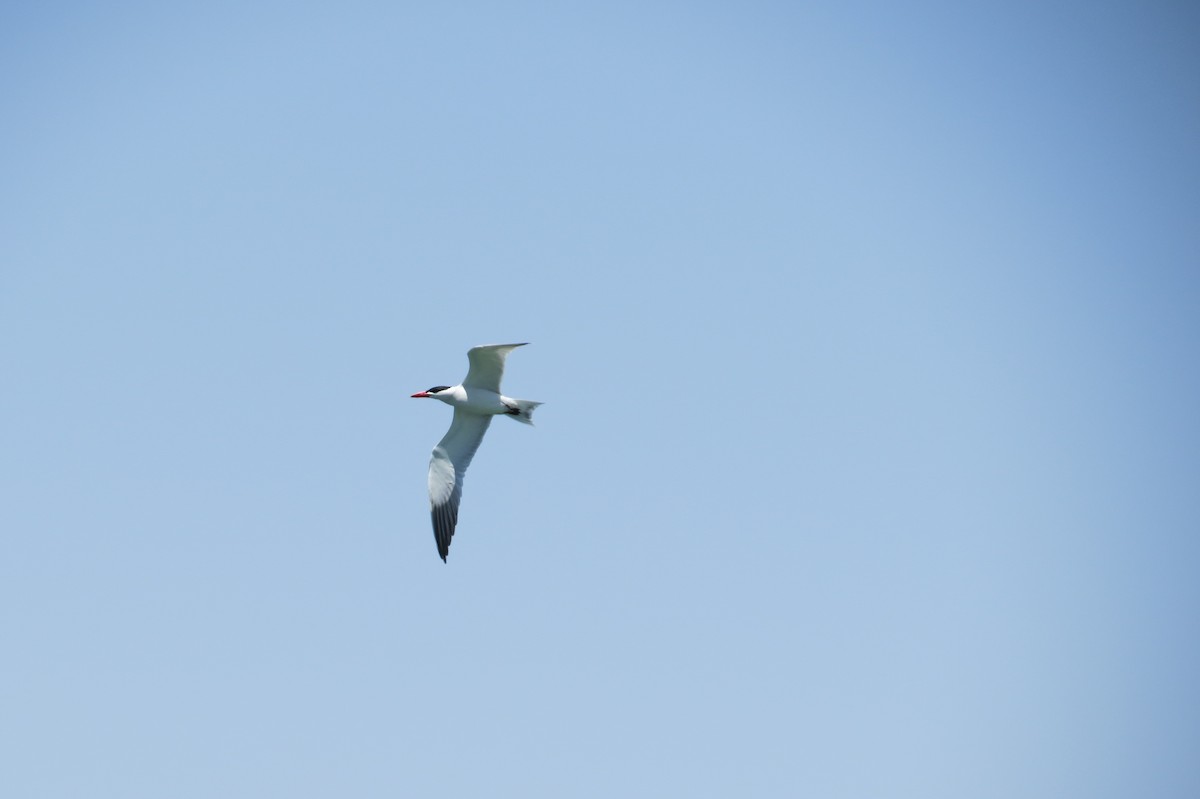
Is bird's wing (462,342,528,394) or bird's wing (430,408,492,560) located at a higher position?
bird's wing (462,342,528,394)

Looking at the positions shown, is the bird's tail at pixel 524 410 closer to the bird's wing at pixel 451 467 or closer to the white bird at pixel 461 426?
the white bird at pixel 461 426

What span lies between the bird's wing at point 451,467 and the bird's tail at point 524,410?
3.07 feet

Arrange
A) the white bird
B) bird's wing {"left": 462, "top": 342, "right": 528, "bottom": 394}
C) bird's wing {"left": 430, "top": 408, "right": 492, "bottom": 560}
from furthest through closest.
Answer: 1. bird's wing {"left": 430, "top": 408, "right": 492, "bottom": 560}
2. the white bird
3. bird's wing {"left": 462, "top": 342, "right": 528, "bottom": 394}

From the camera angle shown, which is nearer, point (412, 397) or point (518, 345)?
point (518, 345)

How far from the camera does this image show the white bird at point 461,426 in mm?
21156

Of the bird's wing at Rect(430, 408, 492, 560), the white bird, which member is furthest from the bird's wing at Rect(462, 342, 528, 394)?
the bird's wing at Rect(430, 408, 492, 560)

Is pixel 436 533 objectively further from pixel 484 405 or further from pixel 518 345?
pixel 518 345

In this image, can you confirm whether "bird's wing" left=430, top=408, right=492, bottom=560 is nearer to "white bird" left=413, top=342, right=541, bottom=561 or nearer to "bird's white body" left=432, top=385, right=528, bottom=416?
"white bird" left=413, top=342, right=541, bottom=561

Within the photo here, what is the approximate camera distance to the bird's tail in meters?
21.3

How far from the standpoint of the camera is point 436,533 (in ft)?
72.6

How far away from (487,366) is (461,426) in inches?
87.1

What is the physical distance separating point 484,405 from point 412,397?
1535 mm

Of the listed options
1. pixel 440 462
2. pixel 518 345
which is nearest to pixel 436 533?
pixel 440 462

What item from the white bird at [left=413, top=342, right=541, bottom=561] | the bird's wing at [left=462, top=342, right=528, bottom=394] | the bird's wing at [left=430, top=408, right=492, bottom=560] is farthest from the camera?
the bird's wing at [left=430, top=408, right=492, bottom=560]
